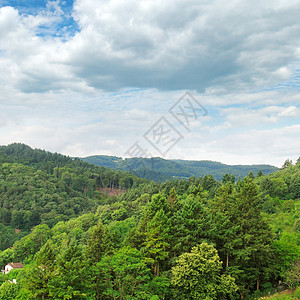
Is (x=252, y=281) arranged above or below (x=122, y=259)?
below

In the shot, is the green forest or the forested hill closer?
the green forest

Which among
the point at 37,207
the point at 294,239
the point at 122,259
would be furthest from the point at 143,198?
the point at 37,207

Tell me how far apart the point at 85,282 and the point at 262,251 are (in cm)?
1909

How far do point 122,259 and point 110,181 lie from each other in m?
157

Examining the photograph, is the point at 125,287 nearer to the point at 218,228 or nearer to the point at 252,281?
the point at 218,228

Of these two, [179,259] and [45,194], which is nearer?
[179,259]

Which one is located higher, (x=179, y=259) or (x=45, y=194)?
(x=179, y=259)

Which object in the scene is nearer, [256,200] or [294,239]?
[256,200]

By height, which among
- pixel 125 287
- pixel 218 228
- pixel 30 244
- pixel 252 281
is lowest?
pixel 30 244

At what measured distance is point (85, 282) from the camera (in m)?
22.8

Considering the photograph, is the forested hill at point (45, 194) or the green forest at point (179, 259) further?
the forested hill at point (45, 194)

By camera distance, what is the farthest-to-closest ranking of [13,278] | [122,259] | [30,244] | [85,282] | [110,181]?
[110,181]
[30,244]
[13,278]
[122,259]
[85,282]

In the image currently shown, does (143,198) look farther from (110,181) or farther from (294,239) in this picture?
(110,181)

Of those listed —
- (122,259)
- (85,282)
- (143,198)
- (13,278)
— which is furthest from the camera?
(143,198)
